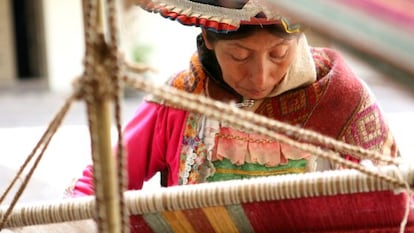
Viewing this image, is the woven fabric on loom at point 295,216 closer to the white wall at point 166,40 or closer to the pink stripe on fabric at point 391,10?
the pink stripe on fabric at point 391,10

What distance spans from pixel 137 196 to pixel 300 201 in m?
0.20

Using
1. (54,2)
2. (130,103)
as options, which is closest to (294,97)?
(130,103)

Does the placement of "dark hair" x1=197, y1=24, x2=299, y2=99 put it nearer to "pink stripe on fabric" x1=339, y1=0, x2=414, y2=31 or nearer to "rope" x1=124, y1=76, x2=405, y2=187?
"rope" x1=124, y1=76, x2=405, y2=187

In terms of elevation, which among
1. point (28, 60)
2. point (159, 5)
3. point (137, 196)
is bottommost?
point (28, 60)

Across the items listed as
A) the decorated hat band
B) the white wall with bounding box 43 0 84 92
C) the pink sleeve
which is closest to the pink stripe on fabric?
the decorated hat band

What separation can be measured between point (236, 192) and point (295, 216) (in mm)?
102

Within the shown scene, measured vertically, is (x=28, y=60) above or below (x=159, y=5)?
below

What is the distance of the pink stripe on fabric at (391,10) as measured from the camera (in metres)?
0.53

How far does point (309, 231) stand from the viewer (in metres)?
1.02

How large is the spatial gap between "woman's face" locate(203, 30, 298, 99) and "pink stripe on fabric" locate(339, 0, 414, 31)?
2.45ft

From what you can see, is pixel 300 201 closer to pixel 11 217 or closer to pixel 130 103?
pixel 11 217

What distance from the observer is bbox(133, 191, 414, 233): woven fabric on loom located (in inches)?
37.1

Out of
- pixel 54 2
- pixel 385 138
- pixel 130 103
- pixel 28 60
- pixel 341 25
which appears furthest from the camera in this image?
pixel 28 60

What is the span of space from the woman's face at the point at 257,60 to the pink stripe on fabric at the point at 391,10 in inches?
29.3
